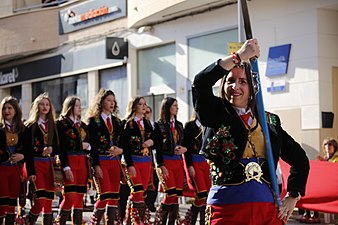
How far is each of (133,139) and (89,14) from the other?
12.3m

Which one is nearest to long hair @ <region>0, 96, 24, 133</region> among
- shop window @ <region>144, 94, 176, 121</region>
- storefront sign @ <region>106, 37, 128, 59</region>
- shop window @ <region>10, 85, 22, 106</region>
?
shop window @ <region>144, 94, 176, 121</region>

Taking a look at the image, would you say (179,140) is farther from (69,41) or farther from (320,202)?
(69,41)

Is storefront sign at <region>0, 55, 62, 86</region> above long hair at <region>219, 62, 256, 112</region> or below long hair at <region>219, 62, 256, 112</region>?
above

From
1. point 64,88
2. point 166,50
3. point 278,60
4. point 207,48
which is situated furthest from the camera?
point 64,88

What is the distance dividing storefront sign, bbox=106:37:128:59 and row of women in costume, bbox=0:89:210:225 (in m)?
9.65

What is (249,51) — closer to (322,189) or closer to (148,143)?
(322,189)

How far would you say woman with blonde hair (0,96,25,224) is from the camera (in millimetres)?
10977

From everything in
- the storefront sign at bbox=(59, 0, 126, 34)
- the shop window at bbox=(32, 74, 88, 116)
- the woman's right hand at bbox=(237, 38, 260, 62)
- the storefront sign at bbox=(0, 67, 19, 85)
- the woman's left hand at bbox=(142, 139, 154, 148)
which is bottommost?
the woman's left hand at bbox=(142, 139, 154, 148)

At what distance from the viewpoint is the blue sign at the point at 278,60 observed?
1612cm

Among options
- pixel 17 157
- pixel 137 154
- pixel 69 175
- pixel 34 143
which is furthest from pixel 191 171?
pixel 17 157

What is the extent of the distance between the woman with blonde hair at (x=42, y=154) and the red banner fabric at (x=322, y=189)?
3.44 meters

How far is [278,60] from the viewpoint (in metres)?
16.3

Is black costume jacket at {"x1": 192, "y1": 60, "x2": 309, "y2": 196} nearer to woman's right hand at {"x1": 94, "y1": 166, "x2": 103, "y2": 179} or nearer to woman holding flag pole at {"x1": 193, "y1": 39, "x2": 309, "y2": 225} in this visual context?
woman holding flag pole at {"x1": 193, "y1": 39, "x2": 309, "y2": 225}

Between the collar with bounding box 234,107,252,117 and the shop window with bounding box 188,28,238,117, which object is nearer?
the collar with bounding box 234,107,252,117
